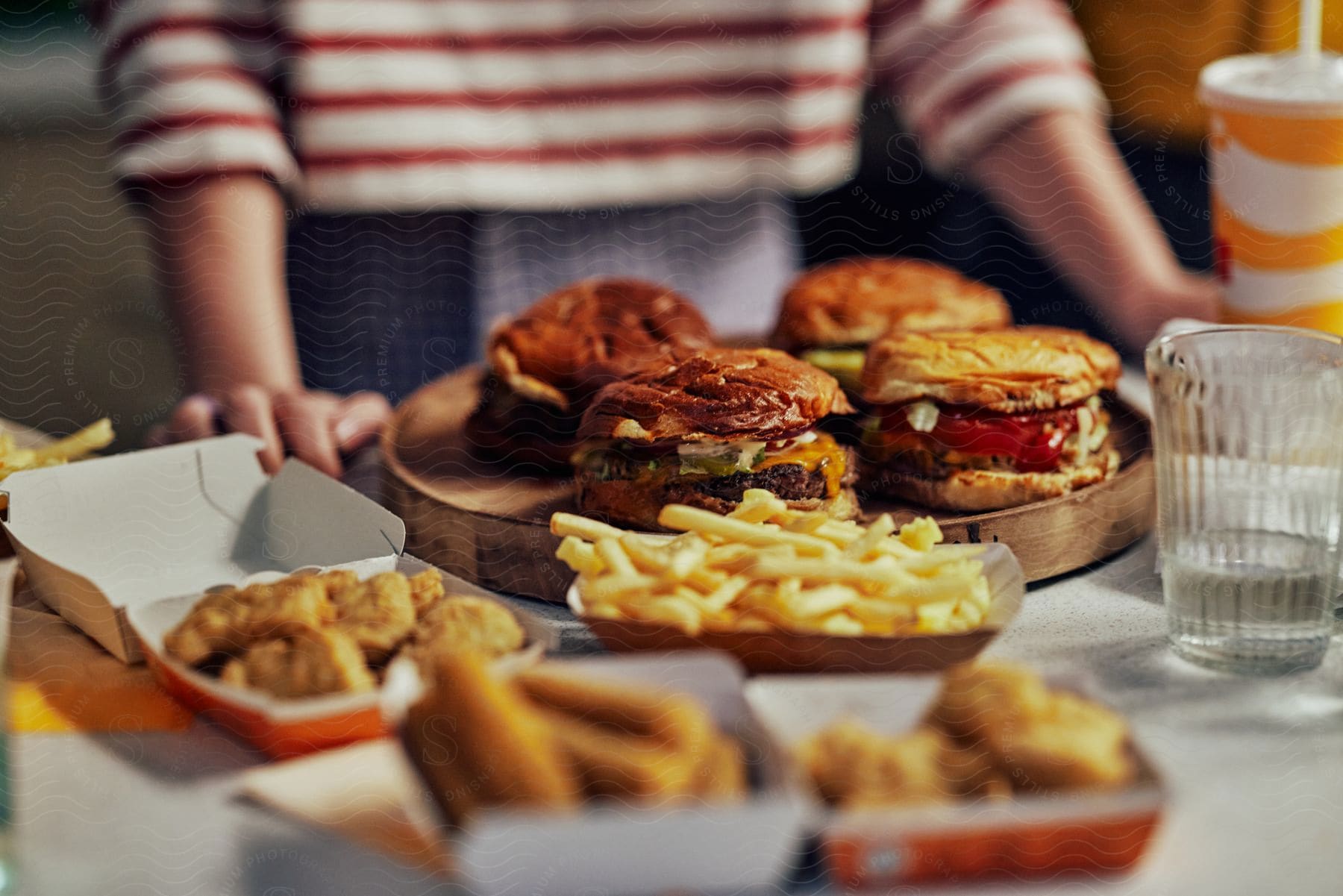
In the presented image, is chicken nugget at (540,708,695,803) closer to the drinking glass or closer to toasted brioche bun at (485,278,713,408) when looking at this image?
the drinking glass

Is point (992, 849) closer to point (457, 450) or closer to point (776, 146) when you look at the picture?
point (457, 450)

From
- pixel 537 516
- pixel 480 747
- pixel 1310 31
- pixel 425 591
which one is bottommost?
pixel 537 516

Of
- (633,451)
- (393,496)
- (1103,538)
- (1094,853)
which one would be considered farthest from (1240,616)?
(393,496)

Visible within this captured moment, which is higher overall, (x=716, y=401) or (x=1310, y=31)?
(x=1310, y=31)

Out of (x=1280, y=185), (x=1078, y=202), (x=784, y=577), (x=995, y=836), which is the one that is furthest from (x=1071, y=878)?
(x=1078, y=202)

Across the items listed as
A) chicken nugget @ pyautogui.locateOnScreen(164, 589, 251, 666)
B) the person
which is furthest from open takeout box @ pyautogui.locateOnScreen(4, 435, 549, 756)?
the person

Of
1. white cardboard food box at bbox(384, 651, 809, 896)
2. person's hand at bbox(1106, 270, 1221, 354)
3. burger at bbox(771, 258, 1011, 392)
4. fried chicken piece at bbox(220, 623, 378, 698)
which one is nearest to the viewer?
white cardboard food box at bbox(384, 651, 809, 896)

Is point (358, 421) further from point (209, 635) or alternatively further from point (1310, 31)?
point (1310, 31)
